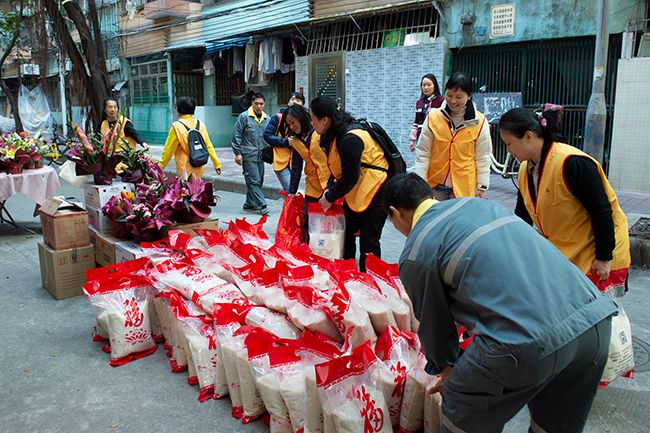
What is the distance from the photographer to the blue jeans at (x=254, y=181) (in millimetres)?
7797

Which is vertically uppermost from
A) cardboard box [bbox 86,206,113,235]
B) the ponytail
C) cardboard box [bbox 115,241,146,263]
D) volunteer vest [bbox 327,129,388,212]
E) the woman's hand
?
the ponytail

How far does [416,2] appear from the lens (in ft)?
34.3

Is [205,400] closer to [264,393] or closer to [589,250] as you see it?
[264,393]

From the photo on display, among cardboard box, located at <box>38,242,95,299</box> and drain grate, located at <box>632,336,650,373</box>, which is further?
cardboard box, located at <box>38,242,95,299</box>

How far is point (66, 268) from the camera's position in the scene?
14.8ft

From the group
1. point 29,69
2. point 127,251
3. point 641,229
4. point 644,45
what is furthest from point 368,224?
point 29,69

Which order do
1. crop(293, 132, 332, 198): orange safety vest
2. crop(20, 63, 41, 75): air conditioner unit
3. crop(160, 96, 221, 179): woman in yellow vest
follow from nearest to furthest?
crop(293, 132, 332, 198): orange safety vest < crop(160, 96, 221, 179): woman in yellow vest < crop(20, 63, 41, 75): air conditioner unit

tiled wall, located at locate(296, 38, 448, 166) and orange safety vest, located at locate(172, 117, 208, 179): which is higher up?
tiled wall, located at locate(296, 38, 448, 166)

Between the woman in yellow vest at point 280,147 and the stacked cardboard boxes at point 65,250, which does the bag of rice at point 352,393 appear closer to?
the stacked cardboard boxes at point 65,250

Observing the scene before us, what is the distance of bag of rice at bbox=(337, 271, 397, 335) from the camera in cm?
281

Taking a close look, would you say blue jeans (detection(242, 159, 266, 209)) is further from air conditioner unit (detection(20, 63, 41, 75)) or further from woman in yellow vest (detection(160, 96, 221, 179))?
air conditioner unit (detection(20, 63, 41, 75))

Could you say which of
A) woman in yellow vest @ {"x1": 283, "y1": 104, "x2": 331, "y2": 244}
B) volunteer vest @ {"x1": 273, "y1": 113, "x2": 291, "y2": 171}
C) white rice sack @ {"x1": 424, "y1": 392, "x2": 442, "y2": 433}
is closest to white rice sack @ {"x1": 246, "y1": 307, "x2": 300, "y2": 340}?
white rice sack @ {"x1": 424, "y1": 392, "x2": 442, "y2": 433}

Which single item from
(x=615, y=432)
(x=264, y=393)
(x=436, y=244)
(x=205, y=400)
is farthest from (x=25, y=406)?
(x=615, y=432)

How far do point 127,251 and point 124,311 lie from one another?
34.2 inches
